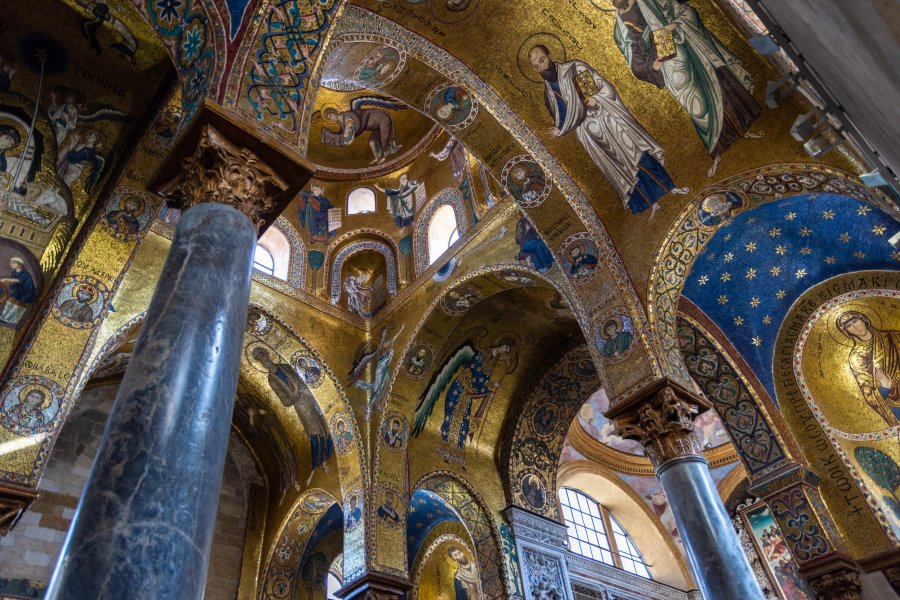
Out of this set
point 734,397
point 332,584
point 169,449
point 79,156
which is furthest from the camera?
point 332,584

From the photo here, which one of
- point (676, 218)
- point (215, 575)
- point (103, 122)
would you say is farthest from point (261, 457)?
point (676, 218)

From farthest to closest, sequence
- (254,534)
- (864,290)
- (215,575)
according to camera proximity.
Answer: (254,534) → (215,575) → (864,290)

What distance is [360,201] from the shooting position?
1195cm

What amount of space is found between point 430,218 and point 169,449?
8653mm

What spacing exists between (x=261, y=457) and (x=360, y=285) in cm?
347

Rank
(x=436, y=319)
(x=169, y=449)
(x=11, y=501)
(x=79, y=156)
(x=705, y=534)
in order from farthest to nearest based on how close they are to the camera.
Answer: (x=436, y=319), (x=79, y=156), (x=11, y=501), (x=705, y=534), (x=169, y=449)

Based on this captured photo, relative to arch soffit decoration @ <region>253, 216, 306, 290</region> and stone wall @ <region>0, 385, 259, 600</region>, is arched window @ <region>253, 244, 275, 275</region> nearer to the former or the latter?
arch soffit decoration @ <region>253, 216, 306, 290</region>

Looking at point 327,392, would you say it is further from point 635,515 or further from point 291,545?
point 635,515

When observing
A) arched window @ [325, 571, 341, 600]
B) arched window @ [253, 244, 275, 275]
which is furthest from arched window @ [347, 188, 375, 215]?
arched window @ [325, 571, 341, 600]

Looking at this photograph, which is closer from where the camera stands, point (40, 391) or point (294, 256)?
point (40, 391)

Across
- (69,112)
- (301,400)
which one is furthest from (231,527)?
(69,112)

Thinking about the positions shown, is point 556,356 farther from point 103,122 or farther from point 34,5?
point 34,5

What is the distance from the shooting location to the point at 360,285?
11.4 metres

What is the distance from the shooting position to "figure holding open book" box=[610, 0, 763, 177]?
6.31 meters
